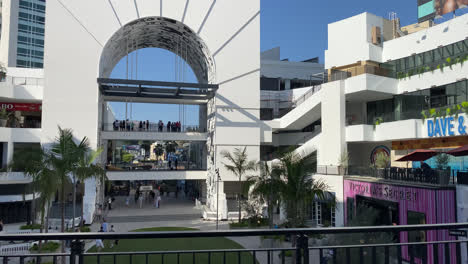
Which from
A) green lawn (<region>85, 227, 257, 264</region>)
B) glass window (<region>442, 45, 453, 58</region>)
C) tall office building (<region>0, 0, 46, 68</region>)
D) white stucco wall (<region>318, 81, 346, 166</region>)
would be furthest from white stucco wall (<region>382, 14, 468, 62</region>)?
tall office building (<region>0, 0, 46, 68</region>)

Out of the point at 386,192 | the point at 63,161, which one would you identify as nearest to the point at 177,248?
the point at 63,161

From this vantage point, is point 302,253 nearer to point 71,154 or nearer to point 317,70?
point 71,154

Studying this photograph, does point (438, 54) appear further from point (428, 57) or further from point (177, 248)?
point (177, 248)

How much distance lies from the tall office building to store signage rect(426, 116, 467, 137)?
71997 millimetres

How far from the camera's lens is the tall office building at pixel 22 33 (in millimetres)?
69188

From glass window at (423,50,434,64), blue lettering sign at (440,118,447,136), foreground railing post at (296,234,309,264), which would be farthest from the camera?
glass window at (423,50,434,64)

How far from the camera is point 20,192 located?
26797 millimetres

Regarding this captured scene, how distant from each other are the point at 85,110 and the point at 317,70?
3106 centimetres

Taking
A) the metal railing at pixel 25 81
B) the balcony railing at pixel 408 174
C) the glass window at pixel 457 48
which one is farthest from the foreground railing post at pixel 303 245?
the metal railing at pixel 25 81

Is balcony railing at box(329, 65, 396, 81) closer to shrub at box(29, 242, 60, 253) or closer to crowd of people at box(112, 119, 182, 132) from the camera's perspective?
crowd of people at box(112, 119, 182, 132)

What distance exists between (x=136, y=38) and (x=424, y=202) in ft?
95.8

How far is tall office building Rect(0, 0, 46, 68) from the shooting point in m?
69.2

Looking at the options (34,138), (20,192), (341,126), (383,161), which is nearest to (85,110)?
(34,138)

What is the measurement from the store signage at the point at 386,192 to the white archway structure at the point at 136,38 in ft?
41.4
